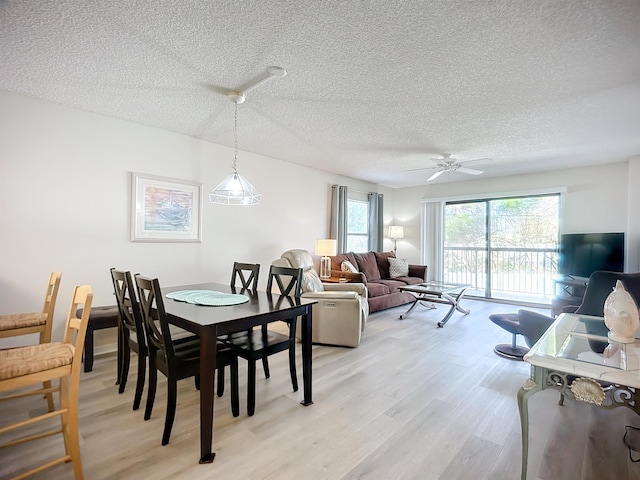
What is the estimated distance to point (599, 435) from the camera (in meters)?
1.99

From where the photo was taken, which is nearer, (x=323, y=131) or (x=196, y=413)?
(x=196, y=413)

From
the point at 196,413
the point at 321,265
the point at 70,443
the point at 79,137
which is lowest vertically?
the point at 196,413

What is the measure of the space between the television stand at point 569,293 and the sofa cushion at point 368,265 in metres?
2.79

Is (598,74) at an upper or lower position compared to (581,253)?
upper

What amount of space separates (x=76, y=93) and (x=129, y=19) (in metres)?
1.45

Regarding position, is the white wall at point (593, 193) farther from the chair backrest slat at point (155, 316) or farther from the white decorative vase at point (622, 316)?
the chair backrest slat at point (155, 316)

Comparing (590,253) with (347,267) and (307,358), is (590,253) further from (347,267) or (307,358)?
(307,358)

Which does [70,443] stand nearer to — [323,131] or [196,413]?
[196,413]

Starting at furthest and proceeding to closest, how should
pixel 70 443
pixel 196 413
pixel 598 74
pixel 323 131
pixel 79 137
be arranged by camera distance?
pixel 323 131
pixel 79 137
pixel 598 74
pixel 196 413
pixel 70 443

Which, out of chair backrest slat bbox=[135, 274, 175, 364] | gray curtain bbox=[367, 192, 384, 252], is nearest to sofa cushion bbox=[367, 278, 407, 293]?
gray curtain bbox=[367, 192, 384, 252]

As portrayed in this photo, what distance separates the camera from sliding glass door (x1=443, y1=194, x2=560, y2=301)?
5.96 metres

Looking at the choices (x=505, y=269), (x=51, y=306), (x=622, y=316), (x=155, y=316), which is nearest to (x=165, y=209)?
(x=51, y=306)

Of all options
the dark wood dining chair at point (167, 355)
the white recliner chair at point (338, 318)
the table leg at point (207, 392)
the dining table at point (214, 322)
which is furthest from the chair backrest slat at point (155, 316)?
the white recliner chair at point (338, 318)

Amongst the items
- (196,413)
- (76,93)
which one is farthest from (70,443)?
(76,93)
